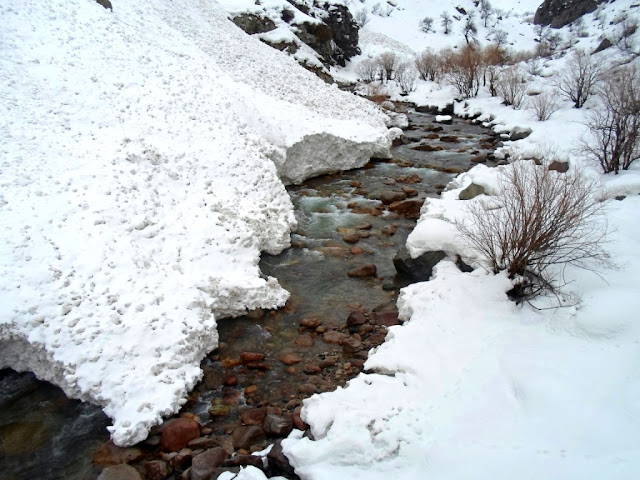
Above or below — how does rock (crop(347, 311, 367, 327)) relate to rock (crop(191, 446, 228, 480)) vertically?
above

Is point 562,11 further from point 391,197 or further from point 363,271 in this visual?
point 363,271

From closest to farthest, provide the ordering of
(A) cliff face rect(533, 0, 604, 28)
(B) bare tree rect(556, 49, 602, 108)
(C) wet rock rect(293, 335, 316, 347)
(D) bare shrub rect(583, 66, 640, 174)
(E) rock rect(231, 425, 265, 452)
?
1. (E) rock rect(231, 425, 265, 452)
2. (C) wet rock rect(293, 335, 316, 347)
3. (D) bare shrub rect(583, 66, 640, 174)
4. (B) bare tree rect(556, 49, 602, 108)
5. (A) cliff face rect(533, 0, 604, 28)

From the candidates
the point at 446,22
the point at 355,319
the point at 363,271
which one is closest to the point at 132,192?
the point at 363,271

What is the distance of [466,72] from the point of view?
30719mm

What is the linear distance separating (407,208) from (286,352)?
708 centimetres

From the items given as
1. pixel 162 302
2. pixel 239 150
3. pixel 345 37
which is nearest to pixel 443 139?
pixel 239 150

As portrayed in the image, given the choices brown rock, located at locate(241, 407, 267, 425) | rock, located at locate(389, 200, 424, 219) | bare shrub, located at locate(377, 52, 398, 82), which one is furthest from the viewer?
bare shrub, located at locate(377, 52, 398, 82)

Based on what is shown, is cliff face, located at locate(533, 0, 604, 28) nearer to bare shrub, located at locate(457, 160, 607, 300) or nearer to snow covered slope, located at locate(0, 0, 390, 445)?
snow covered slope, located at locate(0, 0, 390, 445)

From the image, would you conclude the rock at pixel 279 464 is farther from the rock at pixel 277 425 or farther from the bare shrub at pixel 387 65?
the bare shrub at pixel 387 65

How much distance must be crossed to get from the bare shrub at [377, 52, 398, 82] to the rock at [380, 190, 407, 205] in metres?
30.6

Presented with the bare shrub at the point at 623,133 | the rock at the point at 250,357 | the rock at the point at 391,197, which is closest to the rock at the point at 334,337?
the rock at the point at 250,357

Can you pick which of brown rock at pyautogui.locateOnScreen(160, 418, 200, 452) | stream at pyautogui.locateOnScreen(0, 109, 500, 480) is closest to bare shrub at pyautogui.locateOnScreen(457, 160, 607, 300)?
stream at pyautogui.locateOnScreen(0, 109, 500, 480)

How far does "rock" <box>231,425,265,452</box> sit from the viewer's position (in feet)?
17.9

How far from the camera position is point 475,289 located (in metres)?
7.21
